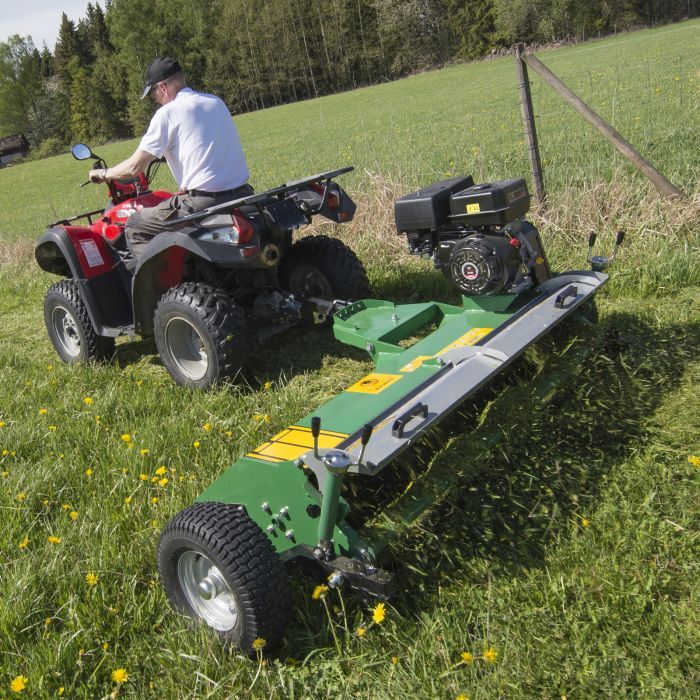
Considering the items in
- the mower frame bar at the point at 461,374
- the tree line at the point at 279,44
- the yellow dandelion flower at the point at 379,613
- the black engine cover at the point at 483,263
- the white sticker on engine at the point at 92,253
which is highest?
the tree line at the point at 279,44

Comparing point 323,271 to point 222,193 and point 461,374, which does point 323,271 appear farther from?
point 461,374

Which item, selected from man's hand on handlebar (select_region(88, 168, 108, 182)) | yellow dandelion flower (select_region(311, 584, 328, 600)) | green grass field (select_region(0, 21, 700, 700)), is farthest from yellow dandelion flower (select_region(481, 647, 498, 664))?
man's hand on handlebar (select_region(88, 168, 108, 182))

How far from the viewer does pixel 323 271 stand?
497 centimetres

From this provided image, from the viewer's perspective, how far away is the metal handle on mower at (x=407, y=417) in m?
2.42

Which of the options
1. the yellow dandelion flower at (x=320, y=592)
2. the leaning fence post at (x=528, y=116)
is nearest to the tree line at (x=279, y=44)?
the leaning fence post at (x=528, y=116)

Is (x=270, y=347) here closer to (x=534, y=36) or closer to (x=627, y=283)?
(x=627, y=283)

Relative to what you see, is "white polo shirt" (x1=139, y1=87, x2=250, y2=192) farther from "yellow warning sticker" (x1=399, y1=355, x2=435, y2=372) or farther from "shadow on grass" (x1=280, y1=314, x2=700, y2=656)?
"shadow on grass" (x1=280, y1=314, x2=700, y2=656)

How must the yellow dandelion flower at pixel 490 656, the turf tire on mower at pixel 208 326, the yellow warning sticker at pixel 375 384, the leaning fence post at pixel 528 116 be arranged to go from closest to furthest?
1. the yellow dandelion flower at pixel 490 656
2. the yellow warning sticker at pixel 375 384
3. the turf tire on mower at pixel 208 326
4. the leaning fence post at pixel 528 116

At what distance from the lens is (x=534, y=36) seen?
54.0m

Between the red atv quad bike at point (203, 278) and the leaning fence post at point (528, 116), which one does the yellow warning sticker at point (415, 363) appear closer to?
the red atv quad bike at point (203, 278)

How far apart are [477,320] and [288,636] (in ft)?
6.00

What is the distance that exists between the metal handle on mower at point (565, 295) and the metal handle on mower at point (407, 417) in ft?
4.19

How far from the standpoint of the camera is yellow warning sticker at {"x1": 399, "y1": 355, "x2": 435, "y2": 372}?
322 cm

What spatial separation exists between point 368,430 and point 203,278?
2684 mm
